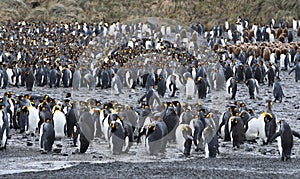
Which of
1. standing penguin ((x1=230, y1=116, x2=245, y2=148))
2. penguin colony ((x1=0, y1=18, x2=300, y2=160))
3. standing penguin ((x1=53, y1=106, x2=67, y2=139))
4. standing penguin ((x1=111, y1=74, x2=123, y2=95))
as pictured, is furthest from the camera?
standing penguin ((x1=111, y1=74, x2=123, y2=95))

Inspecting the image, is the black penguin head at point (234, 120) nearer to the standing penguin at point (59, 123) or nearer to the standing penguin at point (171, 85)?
the standing penguin at point (59, 123)

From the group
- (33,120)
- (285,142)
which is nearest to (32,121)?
(33,120)

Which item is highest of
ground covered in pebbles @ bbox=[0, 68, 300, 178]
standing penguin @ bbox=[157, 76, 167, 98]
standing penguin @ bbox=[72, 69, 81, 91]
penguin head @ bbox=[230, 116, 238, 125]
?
standing penguin @ bbox=[72, 69, 81, 91]

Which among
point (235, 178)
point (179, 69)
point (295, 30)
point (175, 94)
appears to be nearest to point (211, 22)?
point (295, 30)

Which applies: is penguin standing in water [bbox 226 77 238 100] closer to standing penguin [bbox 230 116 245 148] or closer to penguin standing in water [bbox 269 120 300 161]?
standing penguin [bbox 230 116 245 148]

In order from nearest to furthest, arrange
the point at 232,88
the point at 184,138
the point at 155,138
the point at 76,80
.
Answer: the point at 155,138 → the point at 184,138 → the point at 232,88 → the point at 76,80

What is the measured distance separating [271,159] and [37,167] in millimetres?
3715

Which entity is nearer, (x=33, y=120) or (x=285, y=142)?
(x=285, y=142)

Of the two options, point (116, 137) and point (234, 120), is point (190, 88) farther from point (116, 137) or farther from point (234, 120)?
point (116, 137)

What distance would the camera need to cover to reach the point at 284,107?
616 inches

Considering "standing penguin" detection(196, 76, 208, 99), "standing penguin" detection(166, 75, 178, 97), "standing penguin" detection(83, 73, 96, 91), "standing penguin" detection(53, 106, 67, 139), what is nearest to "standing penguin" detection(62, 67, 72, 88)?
"standing penguin" detection(83, 73, 96, 91)

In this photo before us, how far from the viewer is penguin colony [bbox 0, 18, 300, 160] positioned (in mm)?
10930

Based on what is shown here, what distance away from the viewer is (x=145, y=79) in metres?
19.9

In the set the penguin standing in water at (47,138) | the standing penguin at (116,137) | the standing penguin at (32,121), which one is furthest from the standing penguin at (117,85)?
Result: the standing penguin at (116,137)
